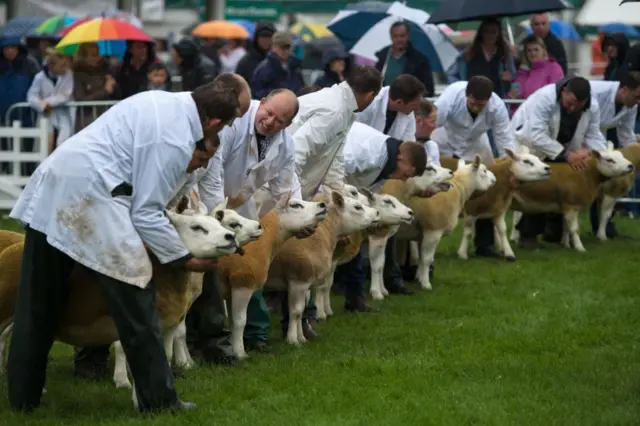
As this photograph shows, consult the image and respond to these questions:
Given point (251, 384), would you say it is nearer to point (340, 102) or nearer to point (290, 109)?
point (290, 109)

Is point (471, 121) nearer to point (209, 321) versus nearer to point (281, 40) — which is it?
point (281, 40)

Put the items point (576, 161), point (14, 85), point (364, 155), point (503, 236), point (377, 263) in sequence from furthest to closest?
point (14, 85) < point (576, 161) < point (503, 236) < point (377, 263) < point (364, 155)

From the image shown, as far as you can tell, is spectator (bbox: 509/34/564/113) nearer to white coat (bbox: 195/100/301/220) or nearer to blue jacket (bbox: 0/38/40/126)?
blue jacket (bbox: 0/38/40/126)

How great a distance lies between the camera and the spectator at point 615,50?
17422 mm

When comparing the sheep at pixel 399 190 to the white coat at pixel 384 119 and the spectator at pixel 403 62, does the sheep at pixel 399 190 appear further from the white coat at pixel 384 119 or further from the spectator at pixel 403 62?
the spectator at pixel 403 62

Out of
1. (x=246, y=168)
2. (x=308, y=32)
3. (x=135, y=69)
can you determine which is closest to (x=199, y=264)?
(x=246, y=168)

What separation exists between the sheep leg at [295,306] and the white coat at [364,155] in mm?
1548

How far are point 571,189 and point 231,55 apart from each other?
8070mm

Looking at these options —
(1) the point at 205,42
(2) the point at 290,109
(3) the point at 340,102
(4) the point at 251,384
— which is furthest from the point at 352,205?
(1) the point at 205,42

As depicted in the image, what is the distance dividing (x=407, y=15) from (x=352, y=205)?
9593mm

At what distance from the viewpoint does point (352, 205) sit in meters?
10.2

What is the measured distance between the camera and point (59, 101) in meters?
17.3

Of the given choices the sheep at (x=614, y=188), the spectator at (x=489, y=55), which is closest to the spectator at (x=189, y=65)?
the spectator at (x=489, y=55)

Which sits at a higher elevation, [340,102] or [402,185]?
[340,102]
